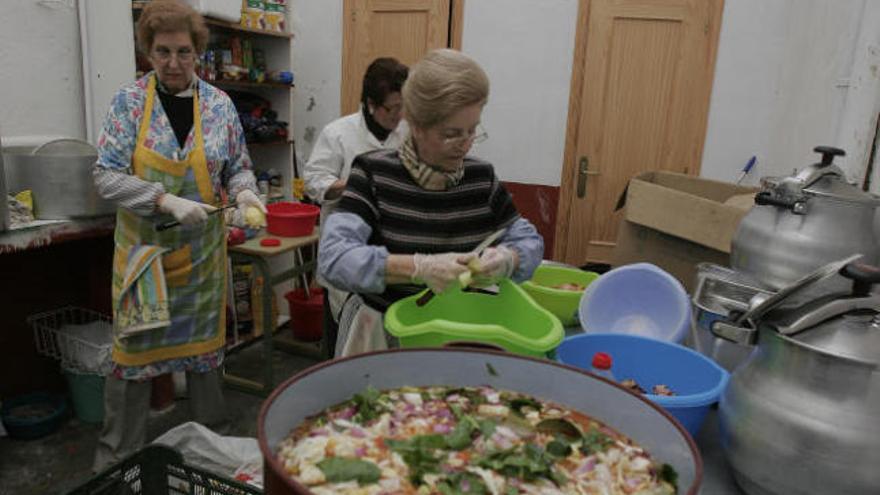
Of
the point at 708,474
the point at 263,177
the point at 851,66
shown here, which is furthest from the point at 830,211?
the point at 263,177

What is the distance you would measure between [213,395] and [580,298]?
74.4 inches

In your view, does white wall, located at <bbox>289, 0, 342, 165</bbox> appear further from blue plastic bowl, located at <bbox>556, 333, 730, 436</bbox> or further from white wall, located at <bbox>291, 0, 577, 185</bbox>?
blue plastic bowl, located at <bbox>556, 333, 730, 436</bbox>

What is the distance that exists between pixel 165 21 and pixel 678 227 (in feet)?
6.49

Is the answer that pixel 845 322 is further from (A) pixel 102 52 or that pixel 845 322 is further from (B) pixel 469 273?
(A) pixel 102 52

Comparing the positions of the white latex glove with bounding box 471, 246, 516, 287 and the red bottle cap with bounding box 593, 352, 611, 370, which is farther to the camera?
the white latex glove with bounding box 471, 246, 516, 287

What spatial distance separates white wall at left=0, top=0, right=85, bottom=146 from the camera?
267 cm

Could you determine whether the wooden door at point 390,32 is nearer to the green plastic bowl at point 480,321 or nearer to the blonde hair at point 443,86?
the blonde hair at point 443,86

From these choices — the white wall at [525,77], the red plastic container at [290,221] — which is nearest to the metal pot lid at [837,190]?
the white wall at [525,77]

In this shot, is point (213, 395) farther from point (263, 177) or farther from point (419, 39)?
point (419, 39)

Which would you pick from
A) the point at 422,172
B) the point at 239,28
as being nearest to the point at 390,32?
the point at 239,28

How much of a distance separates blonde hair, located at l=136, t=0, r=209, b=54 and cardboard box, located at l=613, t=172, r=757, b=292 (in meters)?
1.76

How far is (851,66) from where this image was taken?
2.28 metres

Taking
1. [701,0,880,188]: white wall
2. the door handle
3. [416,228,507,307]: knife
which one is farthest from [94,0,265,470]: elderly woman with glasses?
[701,0,880,188]: white wall

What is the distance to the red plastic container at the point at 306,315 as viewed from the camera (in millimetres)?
4074
